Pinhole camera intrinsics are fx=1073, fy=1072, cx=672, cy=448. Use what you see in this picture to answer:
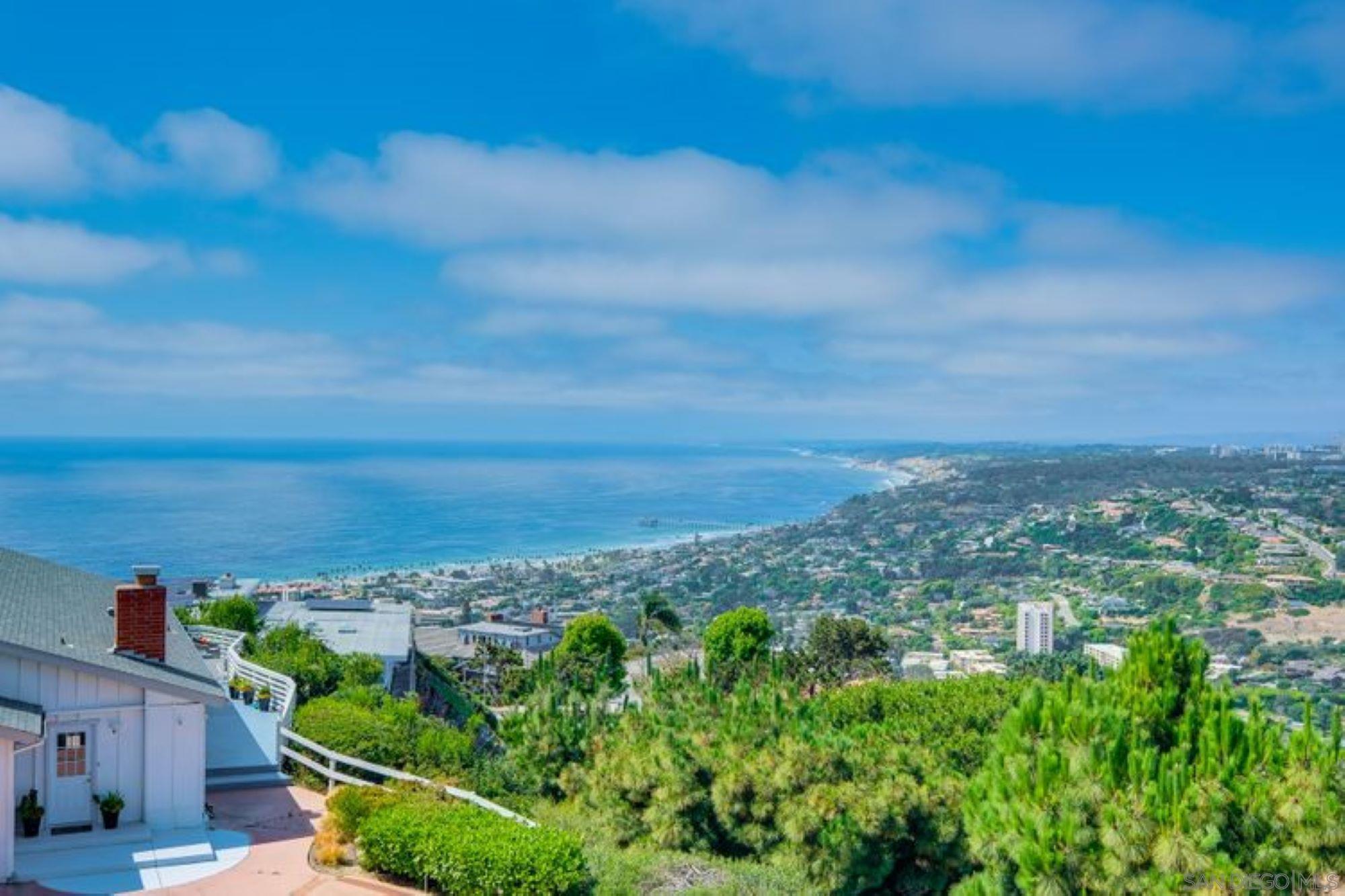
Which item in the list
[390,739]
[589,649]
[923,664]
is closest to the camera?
[390,739]

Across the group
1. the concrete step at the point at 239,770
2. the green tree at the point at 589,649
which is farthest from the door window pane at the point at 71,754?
the green tree at the point at 589,649

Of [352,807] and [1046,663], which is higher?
[352,807]

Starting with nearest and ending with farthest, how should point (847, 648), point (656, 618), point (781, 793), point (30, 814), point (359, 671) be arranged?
point (30, 814) → point (781, 793) → point (359, 671) → point (847, 648) → point (656, 618)

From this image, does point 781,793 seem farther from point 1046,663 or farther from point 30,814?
point 1046,663

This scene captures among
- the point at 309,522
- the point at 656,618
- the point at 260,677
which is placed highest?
the point at 260,677

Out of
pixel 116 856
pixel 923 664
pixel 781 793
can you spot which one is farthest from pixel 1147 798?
pixel 923 664

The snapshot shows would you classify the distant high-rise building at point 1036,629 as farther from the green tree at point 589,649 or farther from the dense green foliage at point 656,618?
the green tree at point 589,649
